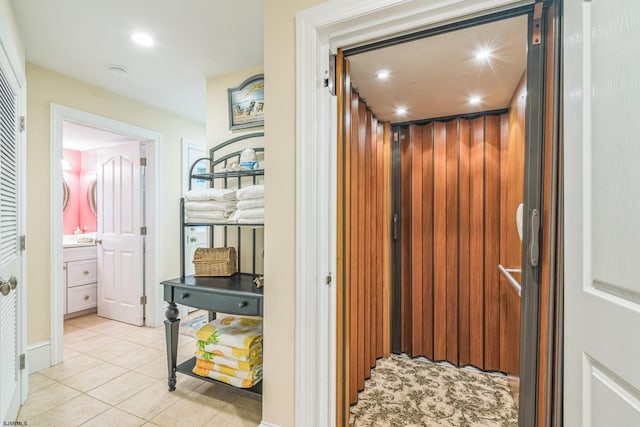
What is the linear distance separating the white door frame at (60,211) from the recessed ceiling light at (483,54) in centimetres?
328

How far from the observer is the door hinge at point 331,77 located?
4.60ft

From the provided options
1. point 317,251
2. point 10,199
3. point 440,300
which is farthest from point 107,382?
point 440,300

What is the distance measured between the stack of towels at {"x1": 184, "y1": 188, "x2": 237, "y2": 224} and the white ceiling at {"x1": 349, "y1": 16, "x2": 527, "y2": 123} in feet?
3.94

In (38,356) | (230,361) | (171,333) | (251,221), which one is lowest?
(38,356)

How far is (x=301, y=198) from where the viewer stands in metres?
1.39

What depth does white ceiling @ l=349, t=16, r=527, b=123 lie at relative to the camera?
1494mm

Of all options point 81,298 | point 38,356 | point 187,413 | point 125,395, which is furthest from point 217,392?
point 81,298

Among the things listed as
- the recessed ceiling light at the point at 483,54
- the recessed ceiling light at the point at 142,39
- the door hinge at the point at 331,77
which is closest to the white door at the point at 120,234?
the recessed ceiling light at the point at 142,39

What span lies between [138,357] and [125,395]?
654 mm

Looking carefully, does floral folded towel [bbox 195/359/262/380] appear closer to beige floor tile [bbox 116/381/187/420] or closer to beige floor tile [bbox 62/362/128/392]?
beige floor tile [bbox 116/381/187/420]

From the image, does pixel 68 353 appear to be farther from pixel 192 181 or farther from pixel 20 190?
pixel 192 181

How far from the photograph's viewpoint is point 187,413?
1.85 meters

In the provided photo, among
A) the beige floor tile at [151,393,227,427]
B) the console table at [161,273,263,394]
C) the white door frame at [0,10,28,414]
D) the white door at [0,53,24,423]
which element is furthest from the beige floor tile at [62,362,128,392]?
the beige floor tile at [151,393,227,427]

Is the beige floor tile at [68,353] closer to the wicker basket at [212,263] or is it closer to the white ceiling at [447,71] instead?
the wicker basket at [212,263]
